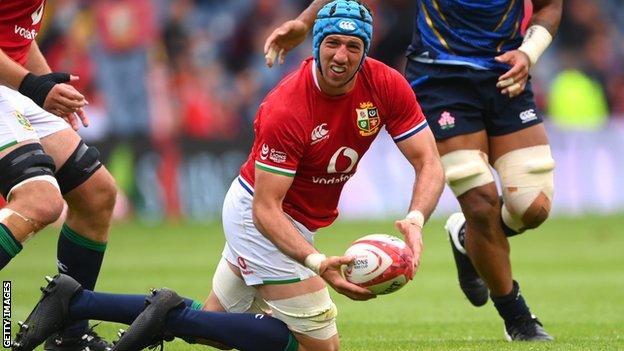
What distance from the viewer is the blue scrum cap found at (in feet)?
22.7

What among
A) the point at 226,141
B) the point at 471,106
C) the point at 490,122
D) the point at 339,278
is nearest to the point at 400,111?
the point at 339,278

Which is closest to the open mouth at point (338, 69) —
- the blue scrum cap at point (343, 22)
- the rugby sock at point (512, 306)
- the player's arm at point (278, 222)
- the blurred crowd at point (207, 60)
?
the blue scrum cap at point (343, 22)

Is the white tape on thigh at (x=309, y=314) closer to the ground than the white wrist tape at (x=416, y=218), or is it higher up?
closer to the ground

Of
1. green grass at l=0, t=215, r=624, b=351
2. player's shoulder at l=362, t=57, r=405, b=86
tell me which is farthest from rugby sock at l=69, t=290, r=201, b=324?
player's shoulder at l=362, t=57, r=405, b=86

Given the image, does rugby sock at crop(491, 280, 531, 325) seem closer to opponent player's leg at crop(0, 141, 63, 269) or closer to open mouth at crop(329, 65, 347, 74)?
open mouth at crop(329, 65, 347, 74)

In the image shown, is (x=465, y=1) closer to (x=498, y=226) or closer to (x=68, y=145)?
(x=498, y=226)

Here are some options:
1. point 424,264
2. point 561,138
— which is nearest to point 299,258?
point 424,264

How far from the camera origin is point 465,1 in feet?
29.0

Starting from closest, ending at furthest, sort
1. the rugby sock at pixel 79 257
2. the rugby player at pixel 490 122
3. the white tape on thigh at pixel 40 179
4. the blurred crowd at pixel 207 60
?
the white tape on thigh at pixel 40 179, the rugby sock at pixel 79 257, the rugby player at pixel 490 122, the blurred crowd at pixel 207 60

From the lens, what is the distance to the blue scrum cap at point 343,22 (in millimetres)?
6910

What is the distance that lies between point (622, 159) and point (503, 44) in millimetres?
11979

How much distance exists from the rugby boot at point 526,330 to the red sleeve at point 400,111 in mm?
1916

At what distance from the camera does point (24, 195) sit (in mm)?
7141

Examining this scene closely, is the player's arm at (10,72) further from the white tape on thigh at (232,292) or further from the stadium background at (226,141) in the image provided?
the stadium background at (226,141)
